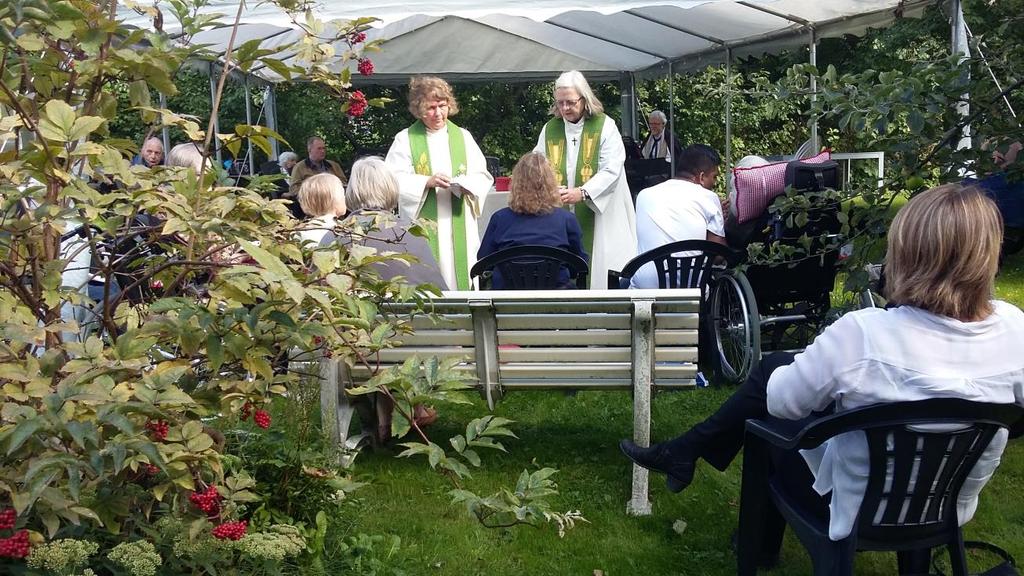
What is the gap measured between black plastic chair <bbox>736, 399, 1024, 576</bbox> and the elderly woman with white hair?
4724mm

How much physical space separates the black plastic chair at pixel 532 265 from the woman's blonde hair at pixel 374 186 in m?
0.56

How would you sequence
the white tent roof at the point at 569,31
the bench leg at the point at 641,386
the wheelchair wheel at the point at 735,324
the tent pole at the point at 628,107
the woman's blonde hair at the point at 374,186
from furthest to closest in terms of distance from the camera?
the tent pole at the point at 628,107
the white tent roof at the point at 569,31
the wheelchair wheel at the point at 735,324
the woman's blonde hair at the point at 374,186
the bench leg at the point at 641,386

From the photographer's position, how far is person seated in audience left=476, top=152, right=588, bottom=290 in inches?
220

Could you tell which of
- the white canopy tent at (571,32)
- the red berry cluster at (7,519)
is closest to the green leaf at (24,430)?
the red berry cluster at (7,519)

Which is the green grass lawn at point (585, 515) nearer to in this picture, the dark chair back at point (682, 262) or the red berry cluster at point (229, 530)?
the dark chair back at point (682, 262)

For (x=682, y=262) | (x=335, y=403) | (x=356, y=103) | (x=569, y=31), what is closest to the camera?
(x=356, y=103)

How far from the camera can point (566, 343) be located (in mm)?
4031

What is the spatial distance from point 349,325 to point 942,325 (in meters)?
1.34

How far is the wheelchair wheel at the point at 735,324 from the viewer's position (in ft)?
17.9

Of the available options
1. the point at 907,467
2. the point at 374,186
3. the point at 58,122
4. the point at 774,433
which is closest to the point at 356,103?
the point at 58,122

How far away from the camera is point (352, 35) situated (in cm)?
279

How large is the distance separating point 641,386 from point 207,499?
2.14 metres

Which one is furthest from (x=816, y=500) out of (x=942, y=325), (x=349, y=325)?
(x=349, y=325)

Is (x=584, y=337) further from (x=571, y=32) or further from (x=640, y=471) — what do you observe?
(x=571, y=32)
